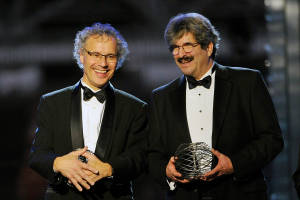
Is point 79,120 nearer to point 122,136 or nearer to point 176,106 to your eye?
point 122,136

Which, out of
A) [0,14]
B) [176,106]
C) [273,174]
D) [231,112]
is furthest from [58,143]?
[273,174]

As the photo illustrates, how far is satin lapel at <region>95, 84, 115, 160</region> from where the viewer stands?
3064mm

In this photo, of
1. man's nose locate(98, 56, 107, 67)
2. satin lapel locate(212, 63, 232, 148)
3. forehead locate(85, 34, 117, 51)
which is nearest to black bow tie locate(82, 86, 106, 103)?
man's nose locate(98, 56, 107, 67)

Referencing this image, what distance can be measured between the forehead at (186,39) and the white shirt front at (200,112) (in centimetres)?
34

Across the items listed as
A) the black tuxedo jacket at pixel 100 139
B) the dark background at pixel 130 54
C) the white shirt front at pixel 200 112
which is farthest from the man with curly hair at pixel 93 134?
the dark background at pixel 130 54

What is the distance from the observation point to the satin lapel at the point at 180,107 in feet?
9.97

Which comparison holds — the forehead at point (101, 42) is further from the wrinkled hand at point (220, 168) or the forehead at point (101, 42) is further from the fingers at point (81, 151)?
the wrinkled hand at point (220, 168)

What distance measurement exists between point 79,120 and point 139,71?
4.64 feet

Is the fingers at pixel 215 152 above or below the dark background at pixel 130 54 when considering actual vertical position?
below

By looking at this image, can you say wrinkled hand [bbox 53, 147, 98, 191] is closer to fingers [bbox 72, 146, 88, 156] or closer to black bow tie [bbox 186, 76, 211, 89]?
fingers [bbox 72, 146, 88, 156]

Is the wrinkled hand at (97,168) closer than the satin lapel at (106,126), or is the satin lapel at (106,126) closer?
the wrinkled hand at (97,168)

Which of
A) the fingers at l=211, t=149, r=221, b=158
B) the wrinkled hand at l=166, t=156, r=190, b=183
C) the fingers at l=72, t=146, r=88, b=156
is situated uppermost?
the fingers at l=72, t=146, r=88, b=156

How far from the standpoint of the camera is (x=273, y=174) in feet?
14.4

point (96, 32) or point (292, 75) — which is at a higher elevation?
point (96, 32)
